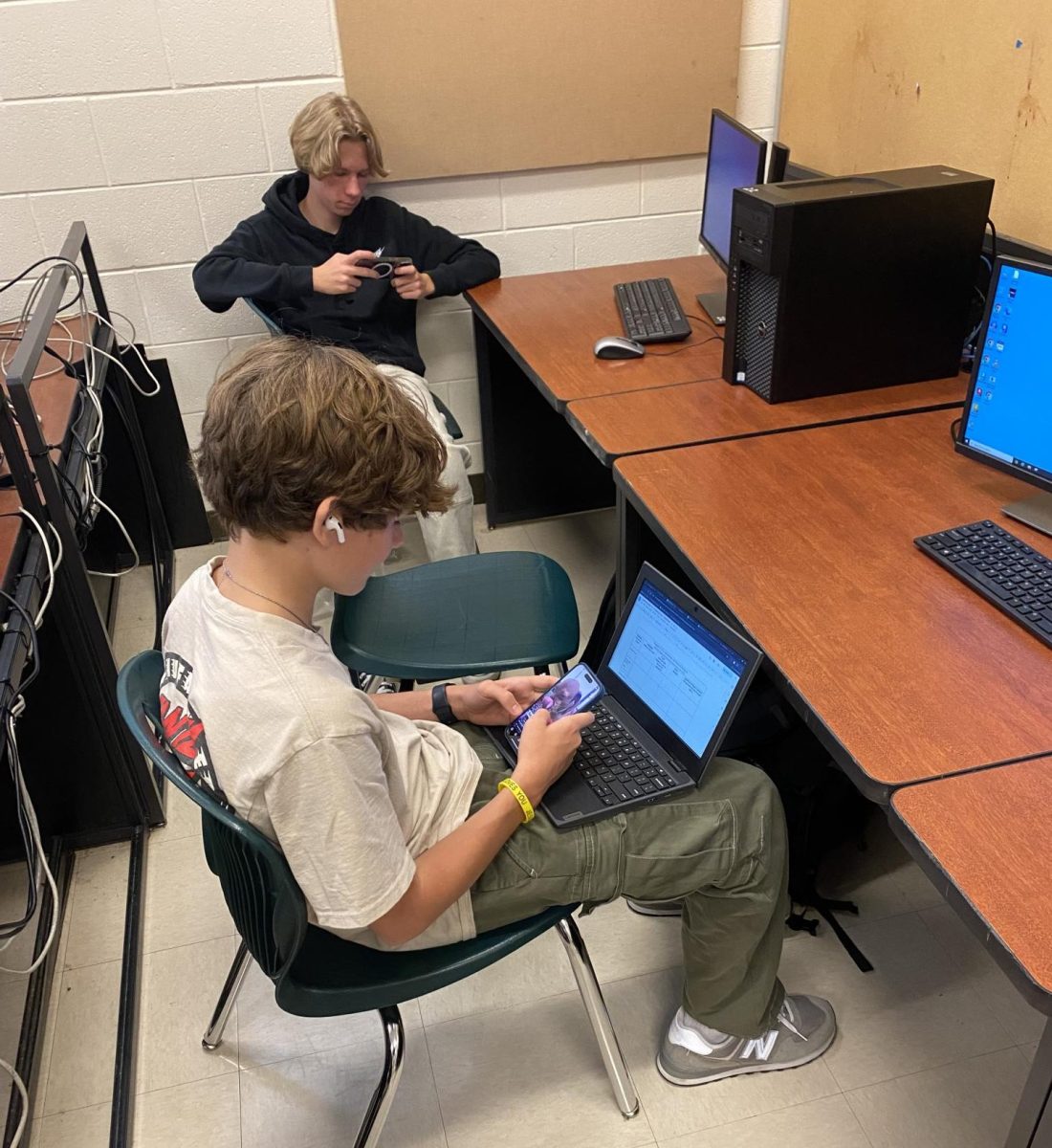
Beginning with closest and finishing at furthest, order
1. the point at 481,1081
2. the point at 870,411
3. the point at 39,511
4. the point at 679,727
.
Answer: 1. the point at 679,727
2. the point at 481,1081
3. the point at 39,511
4. the point at 870,411

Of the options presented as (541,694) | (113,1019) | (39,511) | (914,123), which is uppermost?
(914,123)

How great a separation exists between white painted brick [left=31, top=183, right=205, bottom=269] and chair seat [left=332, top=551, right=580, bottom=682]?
127cm

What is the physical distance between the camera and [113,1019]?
63.3 inches

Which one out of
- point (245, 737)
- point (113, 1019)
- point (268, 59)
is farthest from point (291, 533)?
point (268, 59)

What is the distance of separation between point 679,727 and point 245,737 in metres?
0.59

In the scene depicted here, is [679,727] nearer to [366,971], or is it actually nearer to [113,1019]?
[366,971]

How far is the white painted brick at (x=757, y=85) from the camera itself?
8.77ft

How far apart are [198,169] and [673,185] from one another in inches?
50.1

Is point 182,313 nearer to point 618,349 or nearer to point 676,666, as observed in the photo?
point 618,349

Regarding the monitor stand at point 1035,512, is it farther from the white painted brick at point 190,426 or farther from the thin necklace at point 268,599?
the white painted brick at point 190,426

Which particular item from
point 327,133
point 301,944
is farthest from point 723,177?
point 301,944

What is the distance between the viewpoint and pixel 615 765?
1315 millimetres

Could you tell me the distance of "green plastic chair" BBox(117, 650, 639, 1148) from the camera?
1024 mm

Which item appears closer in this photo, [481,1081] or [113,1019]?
[481,1081]
